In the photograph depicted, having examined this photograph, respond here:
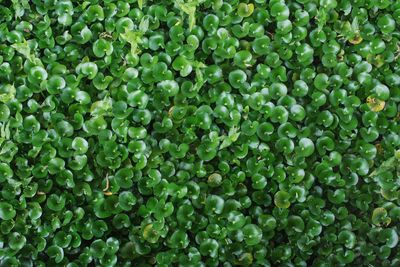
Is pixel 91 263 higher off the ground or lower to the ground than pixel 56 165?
lower

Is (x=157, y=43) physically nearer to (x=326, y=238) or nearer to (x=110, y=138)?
(x=110, y=138)

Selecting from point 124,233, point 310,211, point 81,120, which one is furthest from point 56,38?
point 310,211

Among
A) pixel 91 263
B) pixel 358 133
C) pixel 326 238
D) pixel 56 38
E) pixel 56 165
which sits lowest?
pixel 91 263

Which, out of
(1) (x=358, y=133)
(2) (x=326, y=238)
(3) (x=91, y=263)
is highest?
(1) (x=358, y=133)

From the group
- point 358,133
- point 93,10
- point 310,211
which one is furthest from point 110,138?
point 358,133

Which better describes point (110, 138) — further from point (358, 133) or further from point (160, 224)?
point (358, 133)

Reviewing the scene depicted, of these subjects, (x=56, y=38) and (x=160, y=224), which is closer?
(x=160, y=224)
